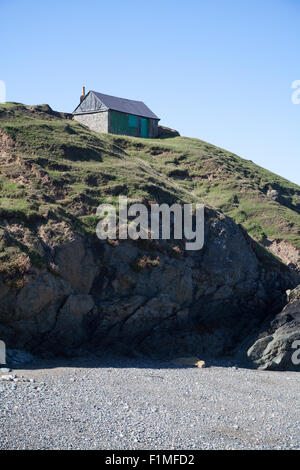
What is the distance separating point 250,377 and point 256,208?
18.2m

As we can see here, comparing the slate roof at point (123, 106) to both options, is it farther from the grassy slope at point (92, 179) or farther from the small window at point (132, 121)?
the grassy slope at point (92, 179)

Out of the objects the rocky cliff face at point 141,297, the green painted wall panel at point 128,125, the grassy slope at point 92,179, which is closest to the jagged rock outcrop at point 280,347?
the rocky cliff face at point 141,297

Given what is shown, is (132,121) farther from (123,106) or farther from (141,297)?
(141,297)

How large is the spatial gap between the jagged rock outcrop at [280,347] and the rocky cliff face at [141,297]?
4.37ft

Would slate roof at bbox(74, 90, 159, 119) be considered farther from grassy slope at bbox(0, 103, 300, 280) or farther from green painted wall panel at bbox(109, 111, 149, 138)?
grassy slope at bbox(0, 103, 300, 280)

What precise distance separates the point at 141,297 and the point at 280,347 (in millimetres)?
5472

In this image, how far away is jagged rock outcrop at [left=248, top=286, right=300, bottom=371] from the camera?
1878 cm

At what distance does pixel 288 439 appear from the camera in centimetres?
1159

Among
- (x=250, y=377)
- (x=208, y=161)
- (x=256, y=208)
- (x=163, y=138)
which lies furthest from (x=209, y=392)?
(x=163, y=138)

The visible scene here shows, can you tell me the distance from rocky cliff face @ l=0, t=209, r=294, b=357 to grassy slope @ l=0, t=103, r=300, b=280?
1.39 m

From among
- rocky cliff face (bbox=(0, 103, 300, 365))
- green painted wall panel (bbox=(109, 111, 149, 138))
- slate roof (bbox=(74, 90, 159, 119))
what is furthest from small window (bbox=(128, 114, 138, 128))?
rocky cliff face (bbox=(0, 103, 300, 365))

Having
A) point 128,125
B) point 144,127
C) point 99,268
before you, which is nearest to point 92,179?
point 99,268

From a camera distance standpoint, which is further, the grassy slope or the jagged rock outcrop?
the grassy slope
